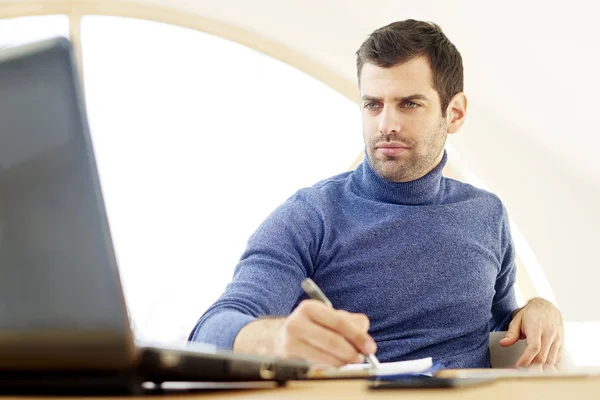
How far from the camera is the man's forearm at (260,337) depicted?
36.8 inches

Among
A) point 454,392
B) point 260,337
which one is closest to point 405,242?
point 260,337

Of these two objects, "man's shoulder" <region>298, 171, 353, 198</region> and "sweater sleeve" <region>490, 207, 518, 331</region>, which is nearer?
"man's shoulder" <region>298, 171, 353, 198</region>

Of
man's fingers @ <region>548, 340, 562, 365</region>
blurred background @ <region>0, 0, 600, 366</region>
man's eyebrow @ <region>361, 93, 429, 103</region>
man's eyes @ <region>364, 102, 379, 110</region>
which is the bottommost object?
man's fingers @ <region>548, 340, 562, 365</region>

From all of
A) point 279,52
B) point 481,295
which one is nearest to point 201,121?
point 279,52

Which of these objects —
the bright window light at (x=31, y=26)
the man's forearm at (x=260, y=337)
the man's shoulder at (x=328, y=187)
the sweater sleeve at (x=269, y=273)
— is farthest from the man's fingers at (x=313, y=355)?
the bright window light at (x=31, y=26)

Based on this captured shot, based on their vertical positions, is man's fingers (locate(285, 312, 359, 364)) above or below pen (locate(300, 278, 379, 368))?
below

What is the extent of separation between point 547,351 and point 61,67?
1.29 m

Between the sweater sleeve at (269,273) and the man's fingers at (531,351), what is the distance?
0.48 meters

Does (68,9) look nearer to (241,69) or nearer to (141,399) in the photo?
(241,69)

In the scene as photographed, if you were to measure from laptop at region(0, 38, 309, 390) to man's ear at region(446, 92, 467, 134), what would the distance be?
5.29 ft

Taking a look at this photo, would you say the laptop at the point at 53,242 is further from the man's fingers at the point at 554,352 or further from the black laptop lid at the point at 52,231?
the man's fingers at the point at 554,352

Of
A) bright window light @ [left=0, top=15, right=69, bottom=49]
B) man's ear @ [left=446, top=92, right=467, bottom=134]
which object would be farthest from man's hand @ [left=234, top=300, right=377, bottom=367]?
bright window light @ [left=0, top=15, right=69, bottom=49]

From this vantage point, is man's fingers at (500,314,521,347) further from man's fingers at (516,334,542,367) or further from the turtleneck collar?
the turtleneck collar

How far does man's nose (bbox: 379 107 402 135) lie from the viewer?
5.81 ft
